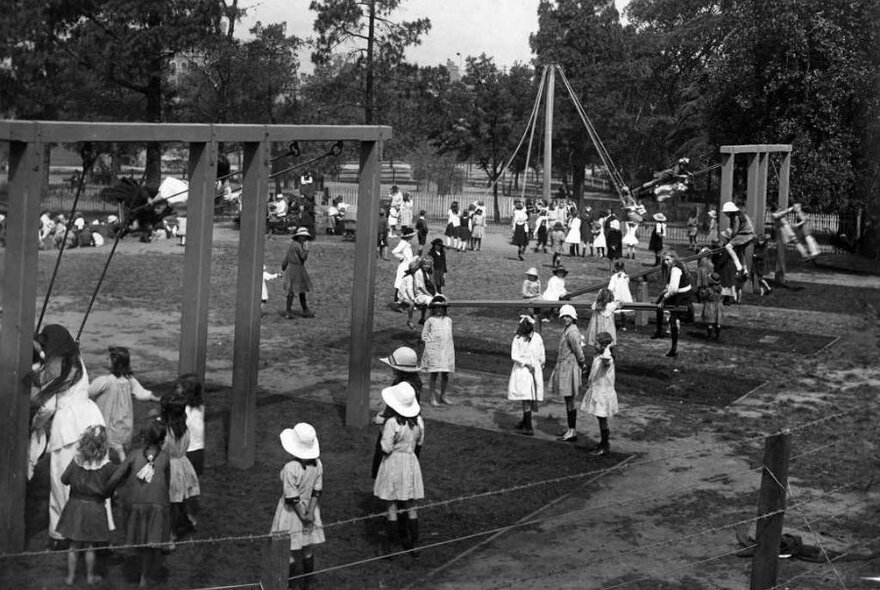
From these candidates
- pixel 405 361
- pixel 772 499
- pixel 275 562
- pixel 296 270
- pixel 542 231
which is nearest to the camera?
pixel 275 562

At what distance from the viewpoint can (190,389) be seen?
34.2ft

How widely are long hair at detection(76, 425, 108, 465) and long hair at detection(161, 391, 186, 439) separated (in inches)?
50.2

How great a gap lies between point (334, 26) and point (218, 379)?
84.5 feet

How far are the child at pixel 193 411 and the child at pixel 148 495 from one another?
1232 mm

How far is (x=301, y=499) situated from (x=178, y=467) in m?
1.45

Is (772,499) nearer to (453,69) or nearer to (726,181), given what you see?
(726,181)

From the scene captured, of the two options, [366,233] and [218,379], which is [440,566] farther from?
[218,379]

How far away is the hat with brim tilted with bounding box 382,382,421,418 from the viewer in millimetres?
9797

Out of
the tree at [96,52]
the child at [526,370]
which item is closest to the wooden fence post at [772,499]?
the child at [526,370]

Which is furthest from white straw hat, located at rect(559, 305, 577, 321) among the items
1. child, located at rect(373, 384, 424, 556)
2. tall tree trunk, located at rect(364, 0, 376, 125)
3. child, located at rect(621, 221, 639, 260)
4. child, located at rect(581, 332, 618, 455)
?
tall tree trunk, located at rect(364, 0, 376, 125)

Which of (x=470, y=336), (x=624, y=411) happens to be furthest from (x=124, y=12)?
(x=624, y=411)

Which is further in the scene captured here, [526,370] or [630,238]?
[630,238]

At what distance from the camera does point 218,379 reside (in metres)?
16.2

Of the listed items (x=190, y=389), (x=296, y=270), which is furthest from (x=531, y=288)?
(x=190, y=389)
